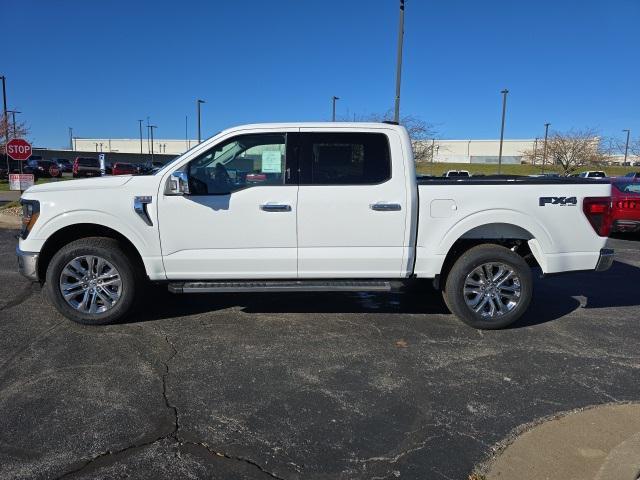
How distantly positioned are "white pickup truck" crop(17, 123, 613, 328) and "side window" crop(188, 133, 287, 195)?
11 mm

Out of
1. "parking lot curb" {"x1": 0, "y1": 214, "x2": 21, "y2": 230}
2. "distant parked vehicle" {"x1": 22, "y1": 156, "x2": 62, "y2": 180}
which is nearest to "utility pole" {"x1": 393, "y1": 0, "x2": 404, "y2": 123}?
"parking lot curb" {"x1": 0, "y1": 214, "x2": 21, "y2": 230}

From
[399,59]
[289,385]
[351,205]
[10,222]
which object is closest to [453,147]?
[399,59]

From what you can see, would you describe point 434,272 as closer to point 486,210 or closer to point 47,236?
point 486,210

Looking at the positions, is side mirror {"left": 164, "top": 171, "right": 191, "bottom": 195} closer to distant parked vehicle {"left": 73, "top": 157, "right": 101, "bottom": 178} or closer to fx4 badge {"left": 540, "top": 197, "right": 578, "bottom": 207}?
fx4 badge {"left": 540, "top": 197, "right": 578, "bottom": 207}

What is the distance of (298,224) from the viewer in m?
5.00

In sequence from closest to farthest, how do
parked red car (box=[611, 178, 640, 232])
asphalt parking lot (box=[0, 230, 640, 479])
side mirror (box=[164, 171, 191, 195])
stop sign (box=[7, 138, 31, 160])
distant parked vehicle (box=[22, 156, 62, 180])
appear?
asphalt parking lot (box=[0, 230, 640, 479]) < side mirror (box=[164, 171, 191, 195]) < parked red car (box=[611, 178, 640, 232]) < stop sign (box=[7, 138, 31, 160]) < distant parked vehicle (box=[22, 156, 62, 180])

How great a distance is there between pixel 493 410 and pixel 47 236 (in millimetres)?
4305

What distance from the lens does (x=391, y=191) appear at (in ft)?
16.4

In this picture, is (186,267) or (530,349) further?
(186,267)

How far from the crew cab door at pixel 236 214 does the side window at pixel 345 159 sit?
19 cm

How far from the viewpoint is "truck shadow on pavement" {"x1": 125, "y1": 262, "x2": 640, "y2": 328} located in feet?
19.0

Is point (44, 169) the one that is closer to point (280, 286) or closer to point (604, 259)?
point (280, 286)

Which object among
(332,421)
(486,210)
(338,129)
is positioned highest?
(338,129)

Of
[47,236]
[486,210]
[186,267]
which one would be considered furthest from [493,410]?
[47,236]
